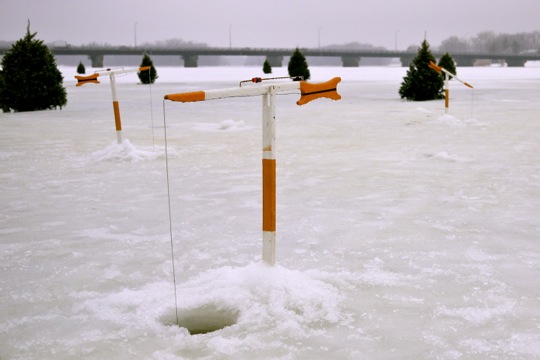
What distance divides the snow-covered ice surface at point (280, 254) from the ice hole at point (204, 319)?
12mm

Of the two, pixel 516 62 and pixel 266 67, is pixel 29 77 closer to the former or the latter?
pixel 266 67

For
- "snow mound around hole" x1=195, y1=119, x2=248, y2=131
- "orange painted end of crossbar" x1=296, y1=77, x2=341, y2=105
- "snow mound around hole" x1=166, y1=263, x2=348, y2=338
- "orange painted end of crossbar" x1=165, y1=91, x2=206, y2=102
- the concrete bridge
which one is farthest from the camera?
the concrete bridge

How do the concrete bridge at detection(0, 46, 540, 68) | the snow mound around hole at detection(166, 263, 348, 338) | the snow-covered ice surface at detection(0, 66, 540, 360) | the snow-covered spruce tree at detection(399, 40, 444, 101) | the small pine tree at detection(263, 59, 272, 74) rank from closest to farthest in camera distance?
the snow-covered ice surface at detection(0, 66, 540, 360)
the snow mound around hole at detection(166, 263, 348, 338)
the snow-covered spruce tree at detection(399, 40, 444, 101)
the small pine tree at detection(263, 59, 272, 74)
the concrete bridge at detection(0, 46, 540, 68)

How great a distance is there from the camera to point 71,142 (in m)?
11.4

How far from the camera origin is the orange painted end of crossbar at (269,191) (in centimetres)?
362

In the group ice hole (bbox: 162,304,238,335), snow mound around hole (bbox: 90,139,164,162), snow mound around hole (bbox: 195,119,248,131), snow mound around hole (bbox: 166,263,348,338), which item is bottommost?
ice hole (bbox: 162,304,238,335)

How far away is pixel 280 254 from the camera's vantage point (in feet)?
15.2

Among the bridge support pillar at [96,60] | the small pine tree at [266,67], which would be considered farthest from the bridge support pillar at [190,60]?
the small pine tree at [266,67]

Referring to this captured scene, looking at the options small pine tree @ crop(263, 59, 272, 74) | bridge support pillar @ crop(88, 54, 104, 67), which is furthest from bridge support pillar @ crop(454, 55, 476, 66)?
small pine tree @ crop(263, 59, 272, 74)

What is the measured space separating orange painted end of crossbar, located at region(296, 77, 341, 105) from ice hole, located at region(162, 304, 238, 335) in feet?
4.67

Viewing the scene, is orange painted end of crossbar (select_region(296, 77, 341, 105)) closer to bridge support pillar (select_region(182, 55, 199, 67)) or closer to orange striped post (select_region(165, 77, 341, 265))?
orange striped post (select_region(165, 77, 341, 265))

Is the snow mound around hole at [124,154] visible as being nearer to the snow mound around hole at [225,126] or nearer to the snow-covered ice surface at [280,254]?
the snow-covered ice surface at [280,254]

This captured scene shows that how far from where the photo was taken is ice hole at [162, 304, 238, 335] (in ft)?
11.3

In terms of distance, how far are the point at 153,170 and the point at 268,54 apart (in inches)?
3924
